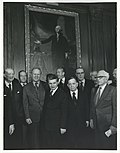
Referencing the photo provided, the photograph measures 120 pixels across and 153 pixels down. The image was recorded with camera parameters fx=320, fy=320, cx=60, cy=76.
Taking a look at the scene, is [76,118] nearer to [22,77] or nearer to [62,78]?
[62,78]

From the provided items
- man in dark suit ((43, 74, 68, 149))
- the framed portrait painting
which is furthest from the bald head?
man in dark suit ((43, 74, 68, 149))

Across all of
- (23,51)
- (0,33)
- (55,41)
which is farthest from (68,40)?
(0,33)

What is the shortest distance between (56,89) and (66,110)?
17 centimetres

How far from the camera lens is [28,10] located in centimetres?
229

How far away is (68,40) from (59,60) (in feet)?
0.53

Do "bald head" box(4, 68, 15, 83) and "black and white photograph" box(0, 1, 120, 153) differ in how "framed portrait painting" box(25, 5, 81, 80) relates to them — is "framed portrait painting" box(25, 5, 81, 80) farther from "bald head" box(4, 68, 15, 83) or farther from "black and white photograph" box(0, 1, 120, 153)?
"bald head" box(4, 68, 15, 83)

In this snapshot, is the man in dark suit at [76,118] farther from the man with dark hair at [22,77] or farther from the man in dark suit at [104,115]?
the man with dark hair at [22,77]

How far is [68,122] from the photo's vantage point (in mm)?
2293

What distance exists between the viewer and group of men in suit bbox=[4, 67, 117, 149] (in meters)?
2.27

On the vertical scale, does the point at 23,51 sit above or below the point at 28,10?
below

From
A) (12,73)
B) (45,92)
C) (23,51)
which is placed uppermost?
(23,51)

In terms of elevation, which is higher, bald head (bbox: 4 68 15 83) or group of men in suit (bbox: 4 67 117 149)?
bald head (bbox: 4 68 15 83)

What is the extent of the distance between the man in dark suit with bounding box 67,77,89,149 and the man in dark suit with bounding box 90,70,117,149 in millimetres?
65

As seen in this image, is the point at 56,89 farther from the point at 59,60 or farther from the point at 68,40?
the point at 68,40
